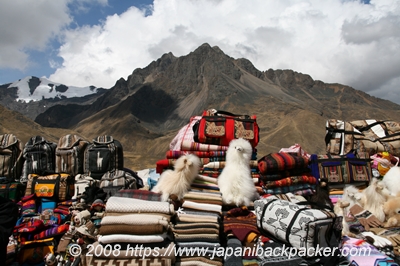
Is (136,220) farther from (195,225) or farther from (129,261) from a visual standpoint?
(195,225)

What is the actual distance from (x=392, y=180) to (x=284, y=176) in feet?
4.86

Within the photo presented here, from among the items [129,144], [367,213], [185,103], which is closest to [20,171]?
[367,213]

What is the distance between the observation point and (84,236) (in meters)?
3.01

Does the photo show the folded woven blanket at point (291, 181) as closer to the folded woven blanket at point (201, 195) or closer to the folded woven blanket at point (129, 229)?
the folded woven blanket at point (201, 195)

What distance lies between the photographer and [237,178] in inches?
139

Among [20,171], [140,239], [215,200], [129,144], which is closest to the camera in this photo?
[140,239]

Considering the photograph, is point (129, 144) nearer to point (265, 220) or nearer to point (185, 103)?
point (185, 103)

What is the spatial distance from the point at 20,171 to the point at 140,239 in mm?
3150

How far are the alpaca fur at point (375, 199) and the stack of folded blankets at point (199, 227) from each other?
1844 millimetres

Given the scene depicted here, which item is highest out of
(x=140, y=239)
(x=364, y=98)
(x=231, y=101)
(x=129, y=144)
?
(x=364, y=98)

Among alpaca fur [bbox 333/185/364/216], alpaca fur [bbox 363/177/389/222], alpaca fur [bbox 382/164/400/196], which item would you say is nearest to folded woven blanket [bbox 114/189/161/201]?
alpaca fur [bbox 333/185/364/216]

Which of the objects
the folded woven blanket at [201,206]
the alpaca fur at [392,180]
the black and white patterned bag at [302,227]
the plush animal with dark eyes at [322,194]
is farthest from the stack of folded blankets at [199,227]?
the alpaca fur at [392,180]

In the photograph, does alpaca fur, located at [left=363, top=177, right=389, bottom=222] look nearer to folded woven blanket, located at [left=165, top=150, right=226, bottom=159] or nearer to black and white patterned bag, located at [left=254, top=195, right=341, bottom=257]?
black and white patterned bag, located at [left=254, top=195, right=341, bottom=257]

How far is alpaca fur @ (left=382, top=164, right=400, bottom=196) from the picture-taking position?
3959mm
